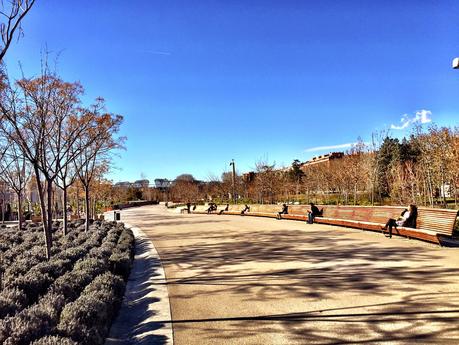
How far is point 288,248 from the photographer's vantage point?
1016cm

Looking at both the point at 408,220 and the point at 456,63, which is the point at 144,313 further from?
the point at 408,220

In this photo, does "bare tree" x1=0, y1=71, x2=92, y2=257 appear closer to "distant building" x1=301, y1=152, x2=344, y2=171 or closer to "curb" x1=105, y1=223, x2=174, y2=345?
"curb" x1=105, y1=223, x2=174, y2=345

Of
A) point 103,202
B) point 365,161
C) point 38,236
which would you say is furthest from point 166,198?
point 38,236

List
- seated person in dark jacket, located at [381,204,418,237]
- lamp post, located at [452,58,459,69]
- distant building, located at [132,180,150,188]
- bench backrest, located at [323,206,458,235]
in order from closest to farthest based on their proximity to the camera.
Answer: lamp post, located at [452,58,459,69], bench backrest, located at [323,206,458,235], seated person in dark jacket, located at [381,204,418,237], distant building, located at [132,180,150,188]

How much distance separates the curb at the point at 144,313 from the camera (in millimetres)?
4492

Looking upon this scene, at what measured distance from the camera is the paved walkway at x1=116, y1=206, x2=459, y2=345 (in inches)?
169

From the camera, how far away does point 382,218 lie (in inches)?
496

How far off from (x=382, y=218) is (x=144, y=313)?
9538 mm

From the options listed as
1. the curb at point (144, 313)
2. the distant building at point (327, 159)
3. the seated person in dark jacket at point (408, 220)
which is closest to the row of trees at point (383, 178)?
the seated person in dark jacket at point (408, 220)

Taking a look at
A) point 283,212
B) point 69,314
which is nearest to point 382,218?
point 283,212

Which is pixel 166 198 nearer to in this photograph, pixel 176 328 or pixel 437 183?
pixel 437 183

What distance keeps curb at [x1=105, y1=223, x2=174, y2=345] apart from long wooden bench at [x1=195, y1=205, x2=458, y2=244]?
6649 mm

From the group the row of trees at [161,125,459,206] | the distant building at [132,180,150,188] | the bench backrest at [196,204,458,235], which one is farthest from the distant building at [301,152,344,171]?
the distant building at [132,180,150,188]

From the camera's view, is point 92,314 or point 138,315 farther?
point 138,315
